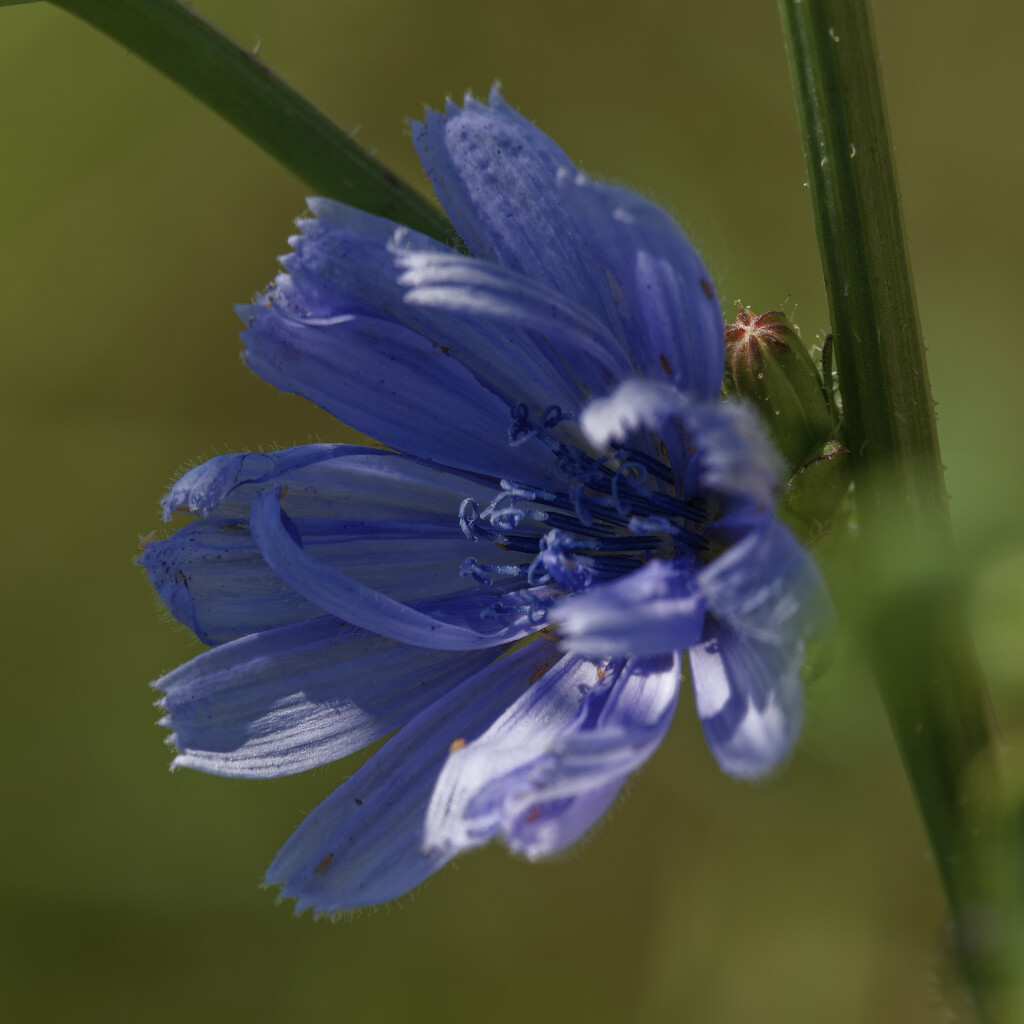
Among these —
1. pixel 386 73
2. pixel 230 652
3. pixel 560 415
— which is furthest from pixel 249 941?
pixel 386 73

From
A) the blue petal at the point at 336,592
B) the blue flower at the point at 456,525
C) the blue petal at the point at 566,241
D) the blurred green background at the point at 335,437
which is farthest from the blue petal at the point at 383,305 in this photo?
the blurred green background at the point at 335,437

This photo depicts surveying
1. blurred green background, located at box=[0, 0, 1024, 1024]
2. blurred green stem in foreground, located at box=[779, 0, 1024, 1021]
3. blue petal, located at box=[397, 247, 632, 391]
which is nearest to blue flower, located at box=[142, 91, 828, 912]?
blue petal, located at box=[397, 247, 632, 391]

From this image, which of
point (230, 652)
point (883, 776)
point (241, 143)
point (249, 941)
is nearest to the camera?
point (230, 652)

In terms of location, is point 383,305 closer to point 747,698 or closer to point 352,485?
point 352,485

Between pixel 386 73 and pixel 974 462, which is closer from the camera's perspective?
pixel 974 462

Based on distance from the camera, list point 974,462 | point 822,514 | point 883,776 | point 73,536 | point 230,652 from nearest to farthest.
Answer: point 822,514
point 230,652
point 974,462
point 883,776
point 73,536

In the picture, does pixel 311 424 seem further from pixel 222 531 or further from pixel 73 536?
pixel 222 531

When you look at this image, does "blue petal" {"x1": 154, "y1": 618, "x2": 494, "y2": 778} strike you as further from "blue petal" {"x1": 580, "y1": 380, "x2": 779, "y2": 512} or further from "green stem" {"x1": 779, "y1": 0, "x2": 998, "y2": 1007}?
"green stem" {"x1": 779, "y1": 0, "x2": 998, "y2": 1007}
